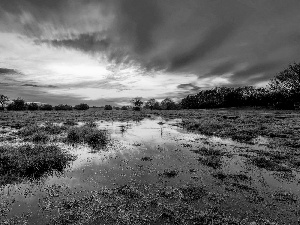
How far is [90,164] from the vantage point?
13.1m

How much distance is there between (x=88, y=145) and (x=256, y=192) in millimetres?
13673

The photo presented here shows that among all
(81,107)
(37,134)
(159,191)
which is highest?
(81,107)

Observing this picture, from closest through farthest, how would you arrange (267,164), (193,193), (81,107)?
1. (193,193)
2. (267,164)
3. (81,107)

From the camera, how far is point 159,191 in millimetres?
9211

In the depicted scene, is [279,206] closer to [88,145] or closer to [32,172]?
[32,172]

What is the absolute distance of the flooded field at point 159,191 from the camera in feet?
23.7

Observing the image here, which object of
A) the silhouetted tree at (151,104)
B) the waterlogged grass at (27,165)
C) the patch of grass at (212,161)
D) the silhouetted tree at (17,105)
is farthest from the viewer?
the silhouetted tree at (151,104)

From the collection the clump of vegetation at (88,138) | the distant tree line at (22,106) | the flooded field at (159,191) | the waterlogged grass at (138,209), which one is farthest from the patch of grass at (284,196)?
the distant tree line at (22,106)

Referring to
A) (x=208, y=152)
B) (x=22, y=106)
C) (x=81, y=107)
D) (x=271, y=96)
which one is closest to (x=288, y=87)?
(x=271, y=96)

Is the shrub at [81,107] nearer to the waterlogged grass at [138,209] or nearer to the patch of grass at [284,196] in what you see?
the waterlogged grass at [138,209]

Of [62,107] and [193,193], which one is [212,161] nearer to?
[193,193]

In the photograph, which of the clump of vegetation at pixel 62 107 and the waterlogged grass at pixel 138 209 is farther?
the clump of vegetation at pixel 62 107

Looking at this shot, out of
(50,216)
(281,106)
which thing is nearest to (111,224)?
(50,216)

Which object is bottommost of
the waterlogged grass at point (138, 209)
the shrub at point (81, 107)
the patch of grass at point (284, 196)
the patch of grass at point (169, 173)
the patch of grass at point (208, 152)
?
the patch of grass at point (284, 196)
